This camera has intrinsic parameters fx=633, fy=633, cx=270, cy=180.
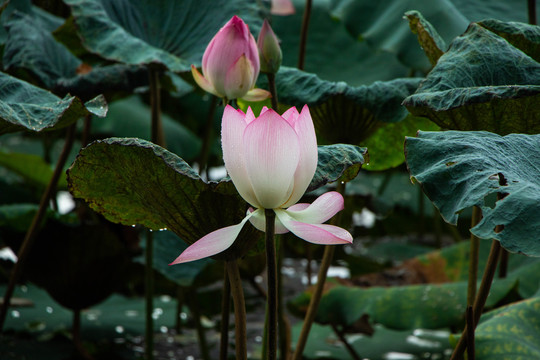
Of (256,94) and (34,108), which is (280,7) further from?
(34,108)

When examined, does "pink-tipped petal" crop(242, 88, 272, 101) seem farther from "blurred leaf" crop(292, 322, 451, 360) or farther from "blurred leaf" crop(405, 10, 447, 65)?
"blurred leaf" crop(292, 322, 451, 360)

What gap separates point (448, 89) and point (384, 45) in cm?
69

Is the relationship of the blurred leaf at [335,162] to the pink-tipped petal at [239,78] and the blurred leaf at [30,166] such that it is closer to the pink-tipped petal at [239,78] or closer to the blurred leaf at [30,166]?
the pink-tipped petal at [239,78]

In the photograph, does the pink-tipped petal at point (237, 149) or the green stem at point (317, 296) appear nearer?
the pink-tipped petal at point (237, 149)

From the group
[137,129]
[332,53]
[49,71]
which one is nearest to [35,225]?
[49,71]

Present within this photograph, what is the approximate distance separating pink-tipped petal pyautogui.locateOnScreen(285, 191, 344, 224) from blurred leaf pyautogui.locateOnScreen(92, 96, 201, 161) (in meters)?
1.81

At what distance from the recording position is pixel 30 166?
179 centimetres

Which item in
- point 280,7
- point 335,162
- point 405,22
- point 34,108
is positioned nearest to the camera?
point 335,162

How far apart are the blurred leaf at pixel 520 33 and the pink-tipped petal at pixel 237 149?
49 centimetres

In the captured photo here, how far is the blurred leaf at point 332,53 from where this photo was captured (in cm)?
173

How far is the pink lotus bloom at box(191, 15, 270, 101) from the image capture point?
0.77 meters

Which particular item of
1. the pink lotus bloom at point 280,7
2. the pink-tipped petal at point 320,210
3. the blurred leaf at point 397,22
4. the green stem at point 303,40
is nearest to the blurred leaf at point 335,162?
the pink-tipped petal at point 320,210

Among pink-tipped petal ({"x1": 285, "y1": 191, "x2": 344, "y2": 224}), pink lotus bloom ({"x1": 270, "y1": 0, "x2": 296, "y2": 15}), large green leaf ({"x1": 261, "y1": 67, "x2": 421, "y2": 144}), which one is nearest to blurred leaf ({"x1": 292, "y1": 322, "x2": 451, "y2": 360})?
large green leaf ({"x1": 261, "y1": 67, "x2": 421, "y2": 144})

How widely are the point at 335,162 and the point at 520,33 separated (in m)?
0.40
